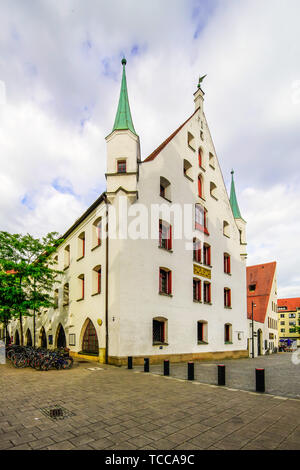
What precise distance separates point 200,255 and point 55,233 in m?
11.2

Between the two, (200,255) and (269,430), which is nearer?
(269,430)

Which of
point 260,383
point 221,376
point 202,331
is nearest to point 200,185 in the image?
point 202,331

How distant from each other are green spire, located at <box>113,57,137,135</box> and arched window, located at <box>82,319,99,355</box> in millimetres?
12610

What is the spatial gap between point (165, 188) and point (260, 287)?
33.0 metres

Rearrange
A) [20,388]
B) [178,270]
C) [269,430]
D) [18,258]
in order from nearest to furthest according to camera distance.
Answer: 1. [269,430]
2. [20,388]
3. [178,270]
4. [18,258]

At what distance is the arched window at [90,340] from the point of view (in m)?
18.7

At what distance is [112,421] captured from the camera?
619cm

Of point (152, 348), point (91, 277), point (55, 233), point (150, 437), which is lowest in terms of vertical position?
point (152, 348)

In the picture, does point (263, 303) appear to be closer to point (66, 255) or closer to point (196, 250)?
point (196, 250)

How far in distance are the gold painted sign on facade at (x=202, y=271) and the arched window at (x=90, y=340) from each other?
812cm

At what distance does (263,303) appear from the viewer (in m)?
43.5

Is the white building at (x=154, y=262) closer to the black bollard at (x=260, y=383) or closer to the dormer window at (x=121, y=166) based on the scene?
the dormer window at (x=121, y=166)
